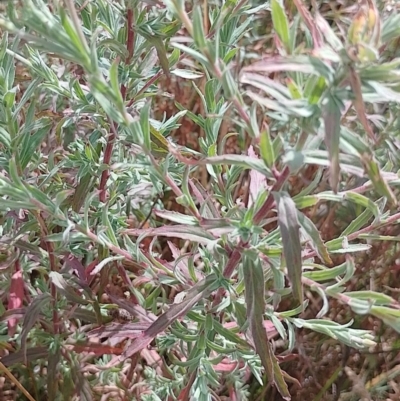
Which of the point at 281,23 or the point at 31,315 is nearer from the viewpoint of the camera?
the point at 281,23

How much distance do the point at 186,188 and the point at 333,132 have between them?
0.31 metres

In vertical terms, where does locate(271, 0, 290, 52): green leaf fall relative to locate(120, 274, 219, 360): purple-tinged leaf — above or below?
above

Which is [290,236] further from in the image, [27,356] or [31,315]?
[27,356]

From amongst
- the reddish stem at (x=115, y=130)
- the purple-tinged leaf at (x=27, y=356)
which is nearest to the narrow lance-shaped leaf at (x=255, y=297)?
the reddish stem at (x=115, y=130)

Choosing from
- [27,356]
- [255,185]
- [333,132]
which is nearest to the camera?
[333,132]

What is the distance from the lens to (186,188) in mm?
869

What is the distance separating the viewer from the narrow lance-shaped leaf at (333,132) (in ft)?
1.97

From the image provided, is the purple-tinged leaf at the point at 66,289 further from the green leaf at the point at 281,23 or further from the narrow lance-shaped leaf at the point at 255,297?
the green leaf at the point at 281,23

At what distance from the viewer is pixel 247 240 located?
805 mm

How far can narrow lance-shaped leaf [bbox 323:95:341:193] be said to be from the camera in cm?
60

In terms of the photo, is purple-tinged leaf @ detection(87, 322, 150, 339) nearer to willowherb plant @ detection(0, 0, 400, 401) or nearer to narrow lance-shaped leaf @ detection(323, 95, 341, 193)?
willowherb plant @ detection(0, 0, 400, 401)

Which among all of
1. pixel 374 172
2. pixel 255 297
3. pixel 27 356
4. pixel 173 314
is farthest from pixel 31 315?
pixel 374 172

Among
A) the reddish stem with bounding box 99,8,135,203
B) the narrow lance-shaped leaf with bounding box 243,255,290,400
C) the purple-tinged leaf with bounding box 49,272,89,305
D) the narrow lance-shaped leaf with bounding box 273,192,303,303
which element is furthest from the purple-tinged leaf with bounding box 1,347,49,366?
the narrow lance-shaped leaf with bounding box 273,192,303,303

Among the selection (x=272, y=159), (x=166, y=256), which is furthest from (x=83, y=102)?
(x=166, y=256)
